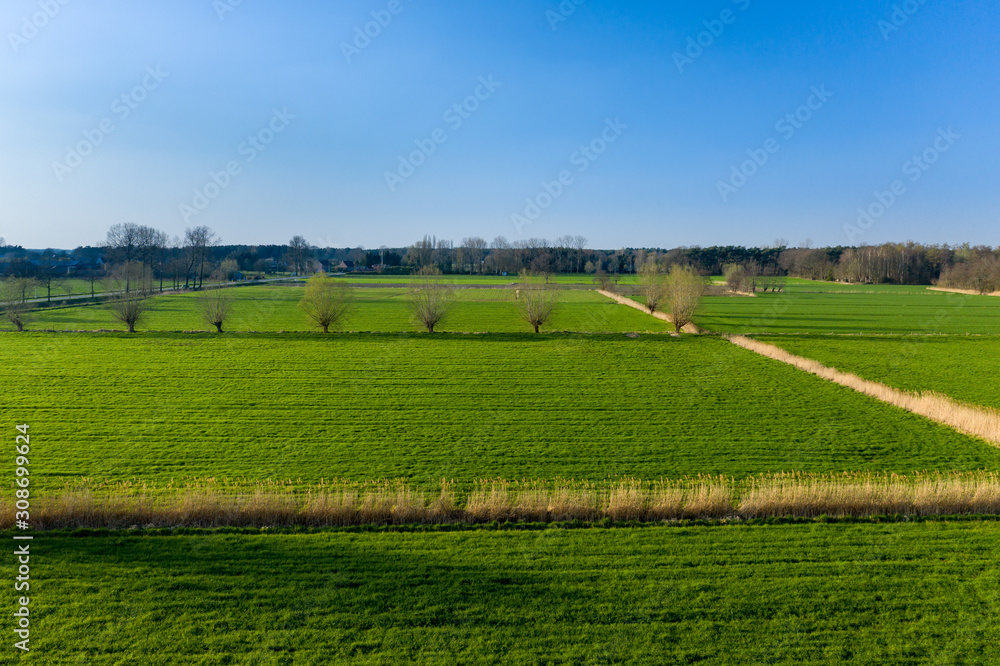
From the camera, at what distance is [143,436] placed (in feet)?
65.5

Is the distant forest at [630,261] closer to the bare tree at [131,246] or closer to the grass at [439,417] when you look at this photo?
the bare tree at [131,246]

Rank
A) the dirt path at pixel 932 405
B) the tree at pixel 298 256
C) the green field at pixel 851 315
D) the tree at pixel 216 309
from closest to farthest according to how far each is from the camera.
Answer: the dirt path at pixel 932 405 < the tree at pixel 216 309 < the green field at pixel 851 315 < the tree at pixel 298 256

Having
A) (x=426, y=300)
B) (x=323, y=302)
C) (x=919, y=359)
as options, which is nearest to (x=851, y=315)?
(x=919, y=359)

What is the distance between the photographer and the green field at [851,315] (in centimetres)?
5712

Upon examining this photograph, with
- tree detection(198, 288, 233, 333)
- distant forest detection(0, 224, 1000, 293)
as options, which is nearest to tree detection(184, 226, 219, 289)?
distant forest detection(0, 224, 1000, 293)

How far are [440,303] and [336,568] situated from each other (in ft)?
125

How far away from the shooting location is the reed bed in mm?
12781

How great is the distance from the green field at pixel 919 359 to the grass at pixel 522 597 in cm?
2219

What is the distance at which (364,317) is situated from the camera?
210 ft

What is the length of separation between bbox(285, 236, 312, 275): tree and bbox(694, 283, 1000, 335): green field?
129729 mm

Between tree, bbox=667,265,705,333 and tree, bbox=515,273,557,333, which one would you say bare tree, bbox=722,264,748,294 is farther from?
tree, bbox=515,273,557,333

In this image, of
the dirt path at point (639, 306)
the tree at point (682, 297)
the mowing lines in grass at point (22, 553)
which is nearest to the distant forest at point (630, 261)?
the dirt path at point (639, 306)

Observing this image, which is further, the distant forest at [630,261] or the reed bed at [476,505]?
the distant forest at [630,261]

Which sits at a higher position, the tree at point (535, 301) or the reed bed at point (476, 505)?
the tree at point (535, 301)
